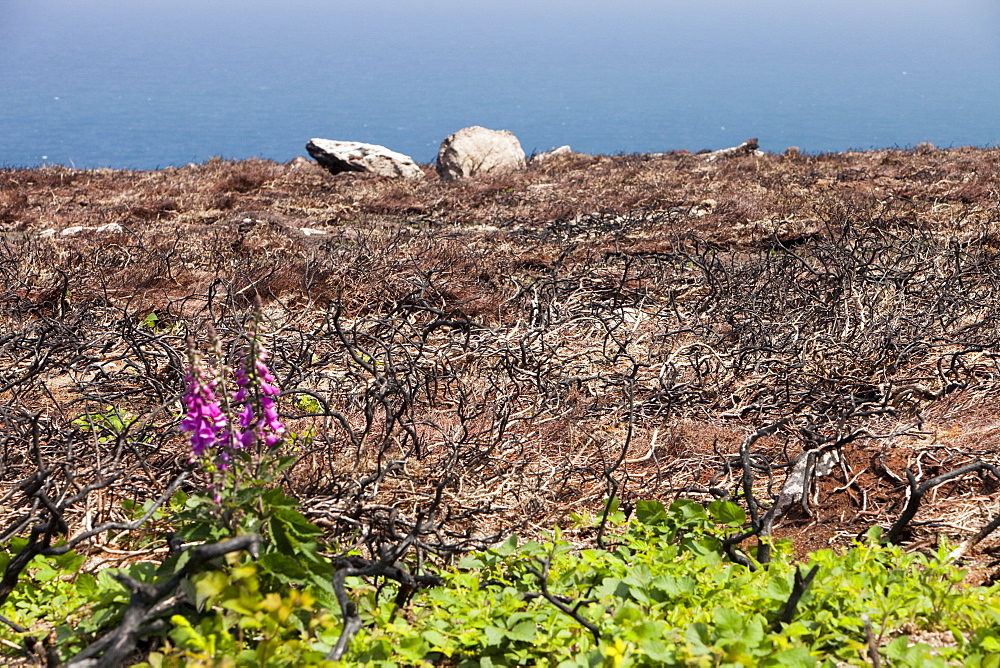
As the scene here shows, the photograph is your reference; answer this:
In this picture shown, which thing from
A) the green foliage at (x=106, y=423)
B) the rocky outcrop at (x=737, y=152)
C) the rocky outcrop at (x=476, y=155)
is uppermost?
the rocky outcrop at (x=737, y=152)

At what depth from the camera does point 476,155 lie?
1720cm

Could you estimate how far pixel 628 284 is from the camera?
20.6ft

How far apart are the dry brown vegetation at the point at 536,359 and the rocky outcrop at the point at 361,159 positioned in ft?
22.5

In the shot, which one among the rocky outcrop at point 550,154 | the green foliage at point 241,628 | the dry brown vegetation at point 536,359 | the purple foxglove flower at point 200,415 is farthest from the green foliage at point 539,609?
the rocky outcrop at point 550,154

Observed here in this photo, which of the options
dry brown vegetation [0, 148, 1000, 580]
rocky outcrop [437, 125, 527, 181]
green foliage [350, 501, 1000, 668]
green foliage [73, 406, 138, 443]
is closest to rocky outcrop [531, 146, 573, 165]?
rocky outcrop [437, 125, 527, 181]

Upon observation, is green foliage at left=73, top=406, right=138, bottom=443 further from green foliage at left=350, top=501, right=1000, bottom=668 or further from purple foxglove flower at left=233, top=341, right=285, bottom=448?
green foliage at left=350, top=501, right=1000, bottom=668

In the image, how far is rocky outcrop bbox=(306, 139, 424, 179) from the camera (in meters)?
16.9

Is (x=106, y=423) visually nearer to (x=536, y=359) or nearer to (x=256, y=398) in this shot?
(x=256, y=398)

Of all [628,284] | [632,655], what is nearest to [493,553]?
Answer: [632,655]

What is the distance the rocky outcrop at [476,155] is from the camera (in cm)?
1691

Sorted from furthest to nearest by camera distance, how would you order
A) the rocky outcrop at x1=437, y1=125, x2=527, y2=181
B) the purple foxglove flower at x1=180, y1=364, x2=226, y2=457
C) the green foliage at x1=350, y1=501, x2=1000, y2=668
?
1. the rocky outcrop at x1=437, y1=125, x2=527, y2=181
2. the purple foxglove flower at x1=180, y1=364, x2=226, y2=457
3. the green foliage at x1=350, y1=501, x2=1000, y2=668

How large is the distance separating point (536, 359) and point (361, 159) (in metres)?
14.0

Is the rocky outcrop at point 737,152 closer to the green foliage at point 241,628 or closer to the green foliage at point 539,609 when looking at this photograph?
the green foliage at point 539,609

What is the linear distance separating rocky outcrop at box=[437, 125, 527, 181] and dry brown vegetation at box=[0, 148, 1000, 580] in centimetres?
685
